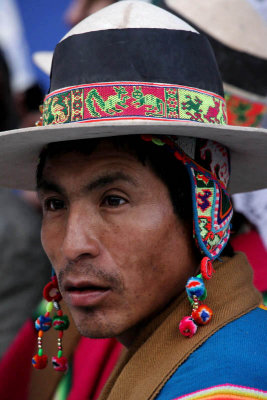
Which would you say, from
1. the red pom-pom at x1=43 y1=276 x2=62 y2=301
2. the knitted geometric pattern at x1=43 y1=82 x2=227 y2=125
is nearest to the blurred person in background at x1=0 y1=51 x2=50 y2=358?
the red pom-pom at x1=43 y1=276 x2=62 y2=301

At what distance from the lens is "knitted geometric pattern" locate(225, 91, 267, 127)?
11.3 ft

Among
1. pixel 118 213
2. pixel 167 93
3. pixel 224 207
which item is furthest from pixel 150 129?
pixel 224 207

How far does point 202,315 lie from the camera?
191cm

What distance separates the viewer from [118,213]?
2.00 m

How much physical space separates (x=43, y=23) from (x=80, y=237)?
4729 millimetres

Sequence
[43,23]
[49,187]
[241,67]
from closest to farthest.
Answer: [49,187] → [241,67] → [43,23]

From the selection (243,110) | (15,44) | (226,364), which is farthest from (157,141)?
(15,44)

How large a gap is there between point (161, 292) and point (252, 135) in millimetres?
618

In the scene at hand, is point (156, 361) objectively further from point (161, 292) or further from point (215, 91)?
point (215, 91)

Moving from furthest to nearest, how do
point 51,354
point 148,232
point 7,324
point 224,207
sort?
point 7,324
point 51,354
point 224,207
point 148,232

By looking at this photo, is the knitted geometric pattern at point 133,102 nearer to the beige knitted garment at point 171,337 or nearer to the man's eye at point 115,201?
the man's eye at point 115,201

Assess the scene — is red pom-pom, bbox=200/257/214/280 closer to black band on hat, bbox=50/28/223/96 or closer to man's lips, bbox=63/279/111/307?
man's lips, bbox=63/279/111/307

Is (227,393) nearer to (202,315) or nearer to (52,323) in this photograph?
(202,315)

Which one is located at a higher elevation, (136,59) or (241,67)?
(136,59)
